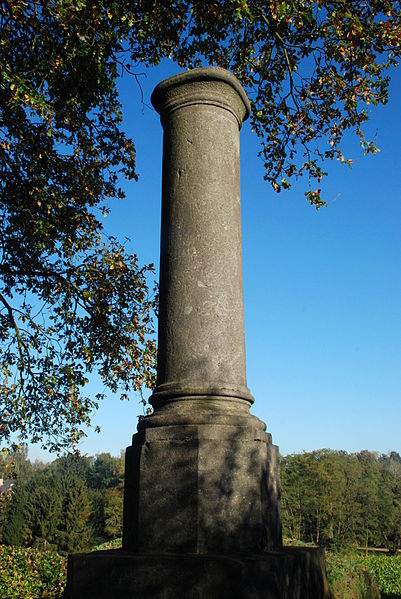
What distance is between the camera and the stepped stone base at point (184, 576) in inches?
109

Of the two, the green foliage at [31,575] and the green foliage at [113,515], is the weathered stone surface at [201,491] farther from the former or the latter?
the green foliage at [113,515]

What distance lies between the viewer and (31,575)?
50.3ft

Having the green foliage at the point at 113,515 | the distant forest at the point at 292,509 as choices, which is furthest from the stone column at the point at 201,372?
the green foliage at the point at 113,515

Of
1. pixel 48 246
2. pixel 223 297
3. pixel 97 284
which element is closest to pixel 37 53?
pixel 48 246

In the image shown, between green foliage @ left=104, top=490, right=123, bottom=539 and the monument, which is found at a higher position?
the monument

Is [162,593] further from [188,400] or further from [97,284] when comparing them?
[97,284]

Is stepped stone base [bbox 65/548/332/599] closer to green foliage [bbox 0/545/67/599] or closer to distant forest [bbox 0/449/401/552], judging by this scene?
green foliage [bbox 0/545/67/599]

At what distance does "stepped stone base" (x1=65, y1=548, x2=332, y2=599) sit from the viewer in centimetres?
278

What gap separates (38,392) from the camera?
9586mm

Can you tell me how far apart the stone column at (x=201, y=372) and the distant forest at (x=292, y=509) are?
37837 mm

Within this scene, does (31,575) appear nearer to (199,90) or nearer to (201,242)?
(201,242)

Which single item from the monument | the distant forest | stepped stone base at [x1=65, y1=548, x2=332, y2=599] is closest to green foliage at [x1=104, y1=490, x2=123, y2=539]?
the distant forest

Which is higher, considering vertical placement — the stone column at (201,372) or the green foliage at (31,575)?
the stone column at (201,372)

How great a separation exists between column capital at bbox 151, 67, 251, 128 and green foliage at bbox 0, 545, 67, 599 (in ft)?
41.6
